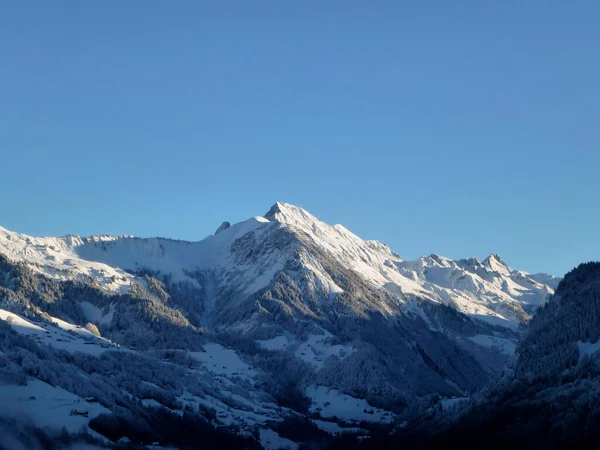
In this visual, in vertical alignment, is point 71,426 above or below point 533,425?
below

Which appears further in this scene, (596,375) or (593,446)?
(596,375)

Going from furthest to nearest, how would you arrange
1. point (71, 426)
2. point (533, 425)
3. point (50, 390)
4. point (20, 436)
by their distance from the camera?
point (50, 390), point (533, 425), point (71, 426), point (20, 436)

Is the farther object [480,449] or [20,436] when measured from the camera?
[480,449]

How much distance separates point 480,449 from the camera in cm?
18862

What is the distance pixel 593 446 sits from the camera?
15962 cm

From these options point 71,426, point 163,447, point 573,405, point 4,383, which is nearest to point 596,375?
point 573,405

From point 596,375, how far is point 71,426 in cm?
11886

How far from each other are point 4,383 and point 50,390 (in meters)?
13.5

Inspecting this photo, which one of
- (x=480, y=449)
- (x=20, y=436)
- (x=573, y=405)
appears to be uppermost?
(x=573, y=405)

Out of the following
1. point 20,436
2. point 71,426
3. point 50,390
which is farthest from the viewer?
point 50,390

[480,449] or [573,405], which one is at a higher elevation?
[573,405]

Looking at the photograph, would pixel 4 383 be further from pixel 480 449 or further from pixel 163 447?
pixel 480 449

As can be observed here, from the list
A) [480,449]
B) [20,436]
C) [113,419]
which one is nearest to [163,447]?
[113,419]

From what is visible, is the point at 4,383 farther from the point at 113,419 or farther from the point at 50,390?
the point at 113,419
